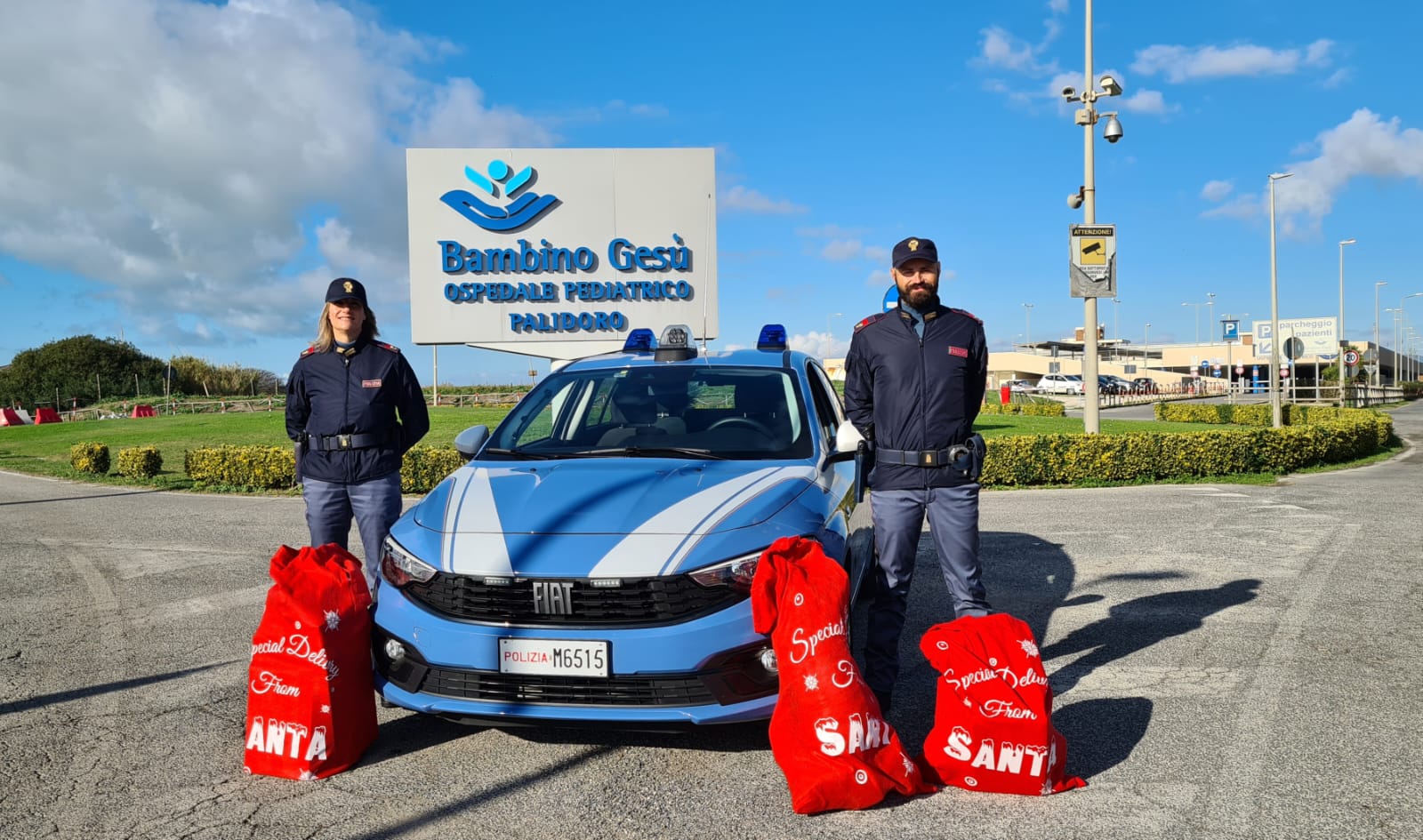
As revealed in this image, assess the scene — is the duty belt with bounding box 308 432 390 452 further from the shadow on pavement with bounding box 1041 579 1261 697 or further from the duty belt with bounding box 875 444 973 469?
the shadow on pavement with bounding box 1041 579 1261 697

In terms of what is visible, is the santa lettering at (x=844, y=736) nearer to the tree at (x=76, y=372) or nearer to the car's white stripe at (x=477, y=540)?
the car's white stripe at (x=477, y=540)

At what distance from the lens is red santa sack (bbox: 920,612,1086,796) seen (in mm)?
3420

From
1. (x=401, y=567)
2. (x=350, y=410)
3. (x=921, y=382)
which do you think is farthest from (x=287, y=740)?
(x=921, y=382)

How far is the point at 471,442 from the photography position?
4852 mm

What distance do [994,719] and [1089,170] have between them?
17.2 metres

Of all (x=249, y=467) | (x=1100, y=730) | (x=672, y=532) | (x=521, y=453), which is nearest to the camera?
(x=672, y=532)

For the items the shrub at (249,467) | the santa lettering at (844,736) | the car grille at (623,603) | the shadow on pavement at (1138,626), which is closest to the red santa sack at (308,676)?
the car grille at (623,603)

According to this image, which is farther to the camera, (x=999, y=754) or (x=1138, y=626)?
(x=1138, y=626)

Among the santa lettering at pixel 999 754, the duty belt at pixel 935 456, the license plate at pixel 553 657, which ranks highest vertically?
the duty belt at pixel 935 456

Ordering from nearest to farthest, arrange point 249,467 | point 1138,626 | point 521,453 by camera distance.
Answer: point 521,453 → point 1138,626 → point 249,467

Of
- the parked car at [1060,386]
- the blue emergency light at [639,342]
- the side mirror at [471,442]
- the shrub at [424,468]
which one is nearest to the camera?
the side mirror at [471,442]

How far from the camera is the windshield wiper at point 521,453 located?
4598 mm

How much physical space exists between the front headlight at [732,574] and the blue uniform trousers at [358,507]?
6.85ft

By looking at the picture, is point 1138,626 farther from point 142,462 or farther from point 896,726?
point 142,462
